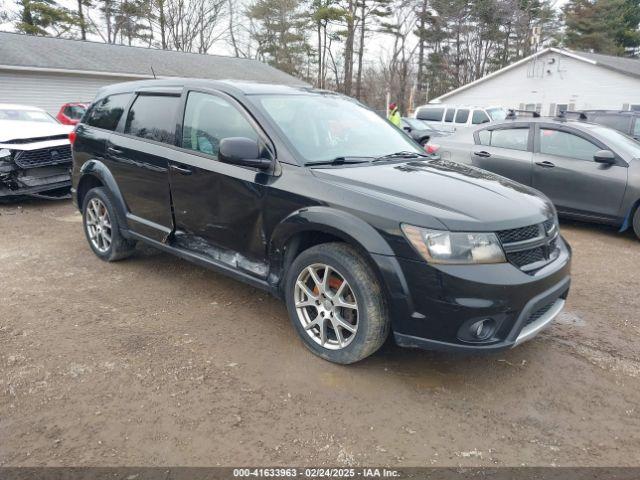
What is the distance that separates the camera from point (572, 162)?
6.80 meters

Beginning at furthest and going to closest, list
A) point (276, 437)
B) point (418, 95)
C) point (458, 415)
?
point (418, 95) < point (458, 415) < point (276, 437)

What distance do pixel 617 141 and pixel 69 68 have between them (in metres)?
21.7

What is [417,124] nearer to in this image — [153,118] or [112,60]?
[112,60]

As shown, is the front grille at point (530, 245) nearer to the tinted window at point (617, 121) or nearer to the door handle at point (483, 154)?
the door handle at point (483, 154)

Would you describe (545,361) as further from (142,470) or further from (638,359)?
(142,470)

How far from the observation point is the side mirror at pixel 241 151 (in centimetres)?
336

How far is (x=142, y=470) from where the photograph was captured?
7.89ft

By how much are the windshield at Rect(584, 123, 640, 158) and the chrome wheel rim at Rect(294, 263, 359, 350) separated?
16.9 ft

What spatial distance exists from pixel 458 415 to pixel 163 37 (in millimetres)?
41970

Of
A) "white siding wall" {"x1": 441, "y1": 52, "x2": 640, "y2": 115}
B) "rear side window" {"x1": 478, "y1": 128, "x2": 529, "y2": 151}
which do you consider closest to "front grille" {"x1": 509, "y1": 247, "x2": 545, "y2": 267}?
"rear side window" {"x1": 478, "y1": 128, "x2": 529, "y2": 151}

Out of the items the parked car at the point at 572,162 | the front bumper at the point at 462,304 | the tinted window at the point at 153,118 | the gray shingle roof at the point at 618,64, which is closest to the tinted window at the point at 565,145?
the parked car at the point at 572,162

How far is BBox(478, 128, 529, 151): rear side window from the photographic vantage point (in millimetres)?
7410

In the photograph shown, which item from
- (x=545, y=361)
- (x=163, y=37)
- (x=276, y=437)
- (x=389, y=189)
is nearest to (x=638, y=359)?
(x=545, y=361)

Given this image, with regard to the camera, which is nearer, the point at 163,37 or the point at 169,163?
the point at 169,163
